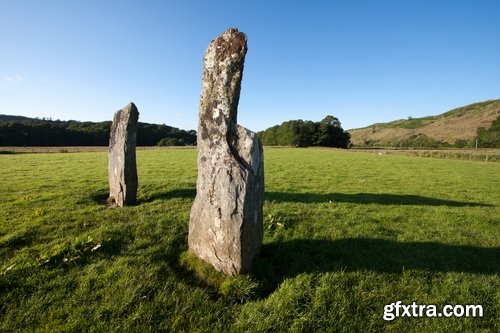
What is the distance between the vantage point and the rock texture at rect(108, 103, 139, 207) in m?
10.3

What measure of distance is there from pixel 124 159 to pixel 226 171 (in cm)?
632

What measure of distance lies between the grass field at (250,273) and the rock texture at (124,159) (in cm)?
71

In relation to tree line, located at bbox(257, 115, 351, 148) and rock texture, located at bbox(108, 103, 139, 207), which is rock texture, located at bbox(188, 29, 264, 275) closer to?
rock texture, located at bbox(108, 103, 139, 207)

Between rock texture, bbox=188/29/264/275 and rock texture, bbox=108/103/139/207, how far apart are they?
5368 mm

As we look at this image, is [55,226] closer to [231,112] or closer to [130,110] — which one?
[130,110]

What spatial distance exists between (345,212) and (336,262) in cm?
455

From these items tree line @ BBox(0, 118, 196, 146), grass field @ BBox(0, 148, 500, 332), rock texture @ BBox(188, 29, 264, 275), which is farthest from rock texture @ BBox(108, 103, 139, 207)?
tree line @ BBox(0, 118, 196, 146)

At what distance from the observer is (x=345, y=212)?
10.2 metres

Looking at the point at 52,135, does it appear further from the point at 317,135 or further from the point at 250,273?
the point at 250,273

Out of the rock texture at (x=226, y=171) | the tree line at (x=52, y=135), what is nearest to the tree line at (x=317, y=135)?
the tree line at (x=52, y=135)

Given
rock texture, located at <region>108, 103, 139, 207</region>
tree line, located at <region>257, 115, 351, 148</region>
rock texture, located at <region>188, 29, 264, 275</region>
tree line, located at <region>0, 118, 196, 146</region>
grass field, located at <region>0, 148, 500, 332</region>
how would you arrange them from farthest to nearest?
tree line, located at <region>257, 115, 351, 148</region> → tree line, located at <region>0, 118, 196, 146</region> → rock texture, located at <region>108, 103, 139, 207</region> → rock texture, located at <region>188, 29, 264, 275</region> → grass field, located at <region>0, 148, 500, 332</region>

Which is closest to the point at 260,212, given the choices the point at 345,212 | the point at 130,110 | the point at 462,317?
the point at 462,317

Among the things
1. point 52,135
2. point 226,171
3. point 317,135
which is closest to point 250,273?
point 226,171

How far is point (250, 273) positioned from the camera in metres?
5.38
